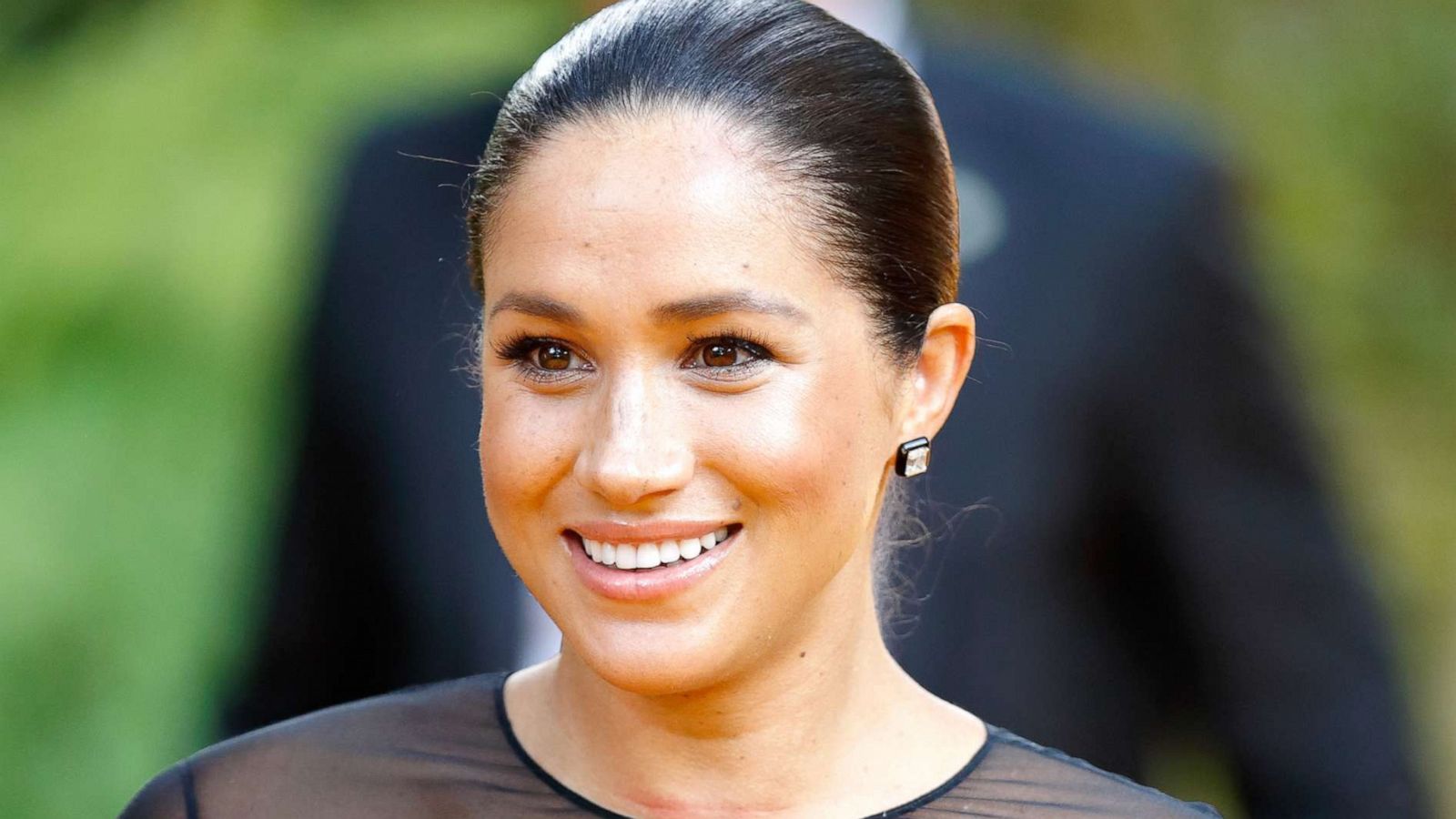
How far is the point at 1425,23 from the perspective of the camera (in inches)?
156

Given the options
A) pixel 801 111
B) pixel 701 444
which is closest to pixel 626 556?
pixel 701 444

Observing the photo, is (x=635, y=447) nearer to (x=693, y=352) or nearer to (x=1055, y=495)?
(x=693, y=352)

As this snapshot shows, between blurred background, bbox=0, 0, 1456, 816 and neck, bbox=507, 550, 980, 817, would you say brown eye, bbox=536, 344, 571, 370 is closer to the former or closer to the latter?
neck, bbox=507, 550, 980, 817

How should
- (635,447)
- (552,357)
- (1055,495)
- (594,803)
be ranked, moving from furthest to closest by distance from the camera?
(1055,495) < (594,803) < (552,357) < (635,447)

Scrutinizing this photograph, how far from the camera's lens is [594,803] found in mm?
2096

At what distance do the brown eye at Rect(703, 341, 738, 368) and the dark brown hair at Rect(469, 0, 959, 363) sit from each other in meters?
0.14

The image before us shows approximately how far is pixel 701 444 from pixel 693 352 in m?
0.09

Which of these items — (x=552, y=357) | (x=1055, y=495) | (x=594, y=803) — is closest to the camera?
(x=552, y=357)

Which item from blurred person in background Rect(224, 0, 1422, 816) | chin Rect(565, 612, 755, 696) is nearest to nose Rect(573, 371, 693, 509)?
chin Rect(565, 612, 755, 696)

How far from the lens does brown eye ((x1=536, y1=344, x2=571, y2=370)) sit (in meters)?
1.97

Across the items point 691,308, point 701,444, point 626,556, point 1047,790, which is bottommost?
point 1047,790

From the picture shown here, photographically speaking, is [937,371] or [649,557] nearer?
[649,557]

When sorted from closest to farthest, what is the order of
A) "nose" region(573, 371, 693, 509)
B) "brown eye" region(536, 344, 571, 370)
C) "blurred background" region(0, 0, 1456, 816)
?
"nose" region(573, 371, 693, 509) → "brown eye" region(536, 344, 571, 370) → "blurred background" region(0, 0, 1456, 816)

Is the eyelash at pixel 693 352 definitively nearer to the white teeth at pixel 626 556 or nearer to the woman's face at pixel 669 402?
the woman's face at pixel 669 402
